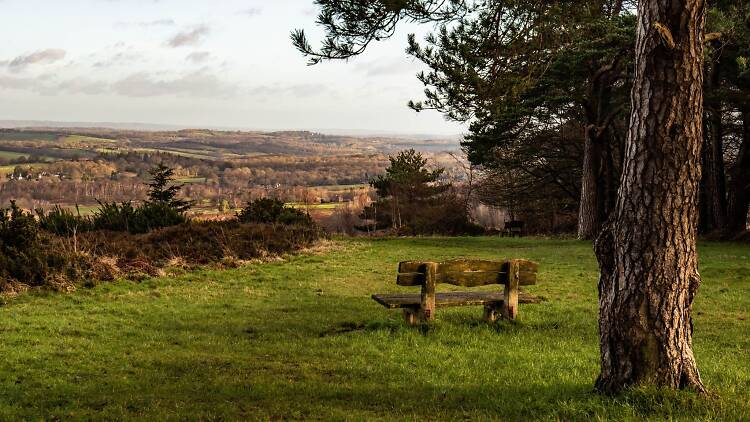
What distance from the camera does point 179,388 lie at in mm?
5977

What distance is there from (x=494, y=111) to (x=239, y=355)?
17.2 ft

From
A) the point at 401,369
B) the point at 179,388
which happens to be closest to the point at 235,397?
the point at 179,388

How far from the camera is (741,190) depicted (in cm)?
2369

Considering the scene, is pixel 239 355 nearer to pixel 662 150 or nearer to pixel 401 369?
pixel 401 369

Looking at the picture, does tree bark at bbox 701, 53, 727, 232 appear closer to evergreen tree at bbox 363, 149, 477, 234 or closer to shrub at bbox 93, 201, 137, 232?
evergreen tree at bbox 363, 149, 477, 234

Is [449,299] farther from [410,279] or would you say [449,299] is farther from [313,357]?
[313,357]

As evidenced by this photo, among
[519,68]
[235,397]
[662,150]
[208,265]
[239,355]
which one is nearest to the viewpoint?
[662,150]

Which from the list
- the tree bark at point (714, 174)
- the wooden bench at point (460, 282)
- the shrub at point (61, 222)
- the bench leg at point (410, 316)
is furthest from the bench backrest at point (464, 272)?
the tree bark at point (714, 174)

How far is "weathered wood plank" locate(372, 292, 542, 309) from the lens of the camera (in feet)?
29.0

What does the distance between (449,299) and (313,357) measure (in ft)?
8.55

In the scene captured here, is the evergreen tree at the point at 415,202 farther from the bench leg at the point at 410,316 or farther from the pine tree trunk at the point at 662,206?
the pine tree trunk at the point at 662,206

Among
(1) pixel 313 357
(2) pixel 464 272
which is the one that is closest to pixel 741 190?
(2) pixel 464 272

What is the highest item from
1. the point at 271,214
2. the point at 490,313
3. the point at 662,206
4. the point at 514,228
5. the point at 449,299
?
the point at 662,206

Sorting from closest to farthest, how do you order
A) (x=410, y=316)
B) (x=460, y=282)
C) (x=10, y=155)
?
(x=460, y=282) → (x=410, y=316) → (x=10, y=155)
